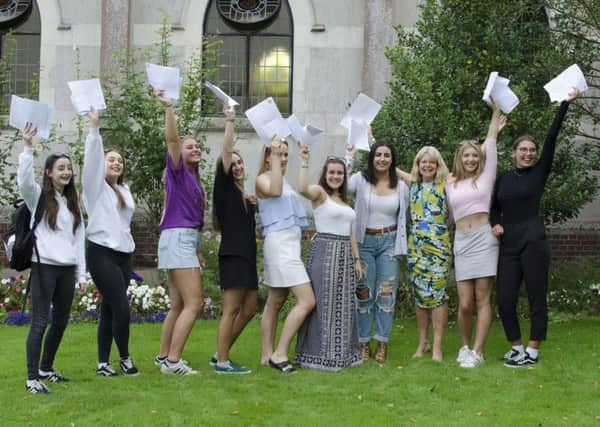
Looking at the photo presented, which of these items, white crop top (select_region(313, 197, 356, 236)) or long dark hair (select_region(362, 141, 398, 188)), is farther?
long dark hair (select_region(362, 141, 398, 188))

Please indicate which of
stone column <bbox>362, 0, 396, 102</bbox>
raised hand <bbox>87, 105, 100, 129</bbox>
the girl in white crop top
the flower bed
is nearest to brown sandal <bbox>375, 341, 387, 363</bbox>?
the girl in white crop top

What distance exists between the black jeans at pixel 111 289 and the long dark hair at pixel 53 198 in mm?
325

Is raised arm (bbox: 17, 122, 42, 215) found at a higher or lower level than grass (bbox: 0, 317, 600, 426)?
higher

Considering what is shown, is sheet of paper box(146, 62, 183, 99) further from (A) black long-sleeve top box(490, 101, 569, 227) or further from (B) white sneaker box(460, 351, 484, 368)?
(B) white sneaker box(460, 351, 484, 368)

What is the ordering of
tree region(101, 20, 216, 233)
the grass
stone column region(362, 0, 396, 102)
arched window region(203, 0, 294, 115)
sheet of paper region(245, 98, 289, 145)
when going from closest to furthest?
the grass
sheet of paper region(245, 98, 289, 145)
tree region(101, 20, 216, 233)
stone column region(362, 0, 396, 102)
arched window region(203, 0, 294, 115)

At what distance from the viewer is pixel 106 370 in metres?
6.67

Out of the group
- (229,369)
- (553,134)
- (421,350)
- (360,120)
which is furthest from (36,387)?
(553,134)

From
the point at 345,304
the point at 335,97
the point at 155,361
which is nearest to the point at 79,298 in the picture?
the point at 155,361

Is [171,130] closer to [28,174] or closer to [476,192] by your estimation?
→ [28,174]

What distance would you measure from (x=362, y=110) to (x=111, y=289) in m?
3.08

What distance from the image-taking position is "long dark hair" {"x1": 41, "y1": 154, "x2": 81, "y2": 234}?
6.03 metres

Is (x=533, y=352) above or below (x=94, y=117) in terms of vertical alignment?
below

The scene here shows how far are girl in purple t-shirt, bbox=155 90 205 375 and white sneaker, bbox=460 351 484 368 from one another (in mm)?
2454

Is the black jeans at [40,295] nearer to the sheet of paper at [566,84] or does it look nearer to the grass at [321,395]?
the grass at [321,395]
